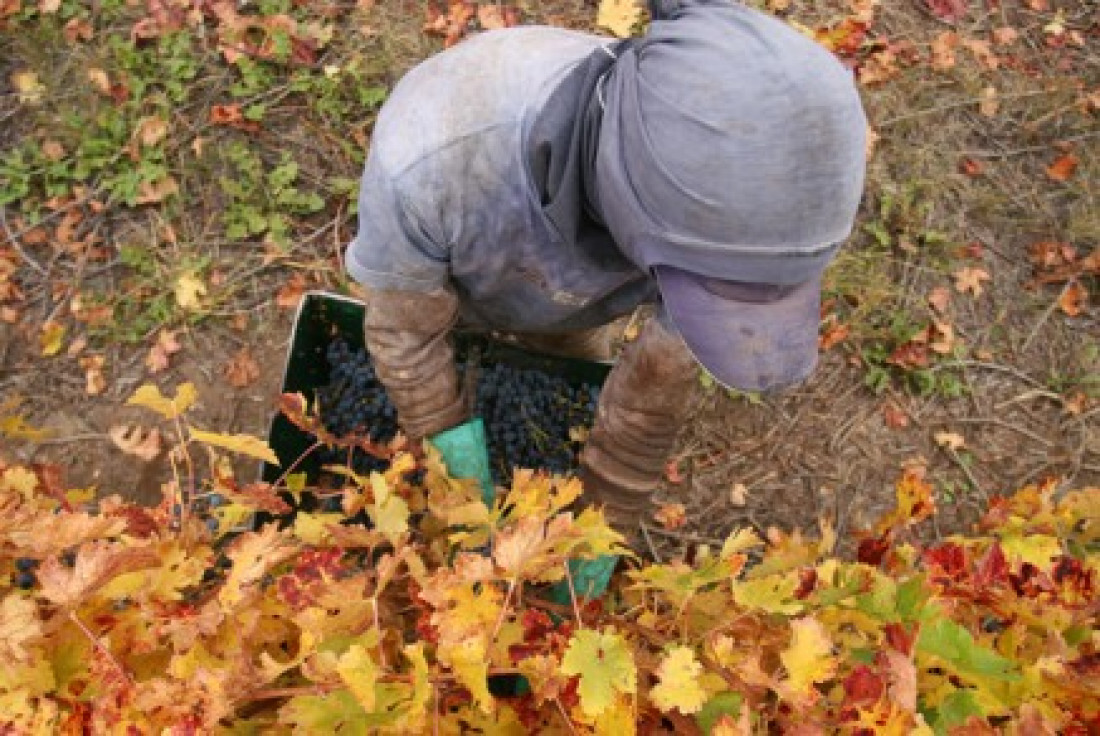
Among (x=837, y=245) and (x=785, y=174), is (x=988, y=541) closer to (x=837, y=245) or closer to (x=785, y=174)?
(x=837, y=245)

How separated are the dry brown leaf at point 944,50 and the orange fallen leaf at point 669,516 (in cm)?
236

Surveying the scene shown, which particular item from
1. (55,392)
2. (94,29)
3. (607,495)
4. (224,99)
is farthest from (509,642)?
(94,29)

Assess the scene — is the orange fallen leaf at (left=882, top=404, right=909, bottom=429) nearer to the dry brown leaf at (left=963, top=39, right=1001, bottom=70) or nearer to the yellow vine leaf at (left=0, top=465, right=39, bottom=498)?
the dry brown leaf at (left=963, top=39, right=1001, bottom=70)

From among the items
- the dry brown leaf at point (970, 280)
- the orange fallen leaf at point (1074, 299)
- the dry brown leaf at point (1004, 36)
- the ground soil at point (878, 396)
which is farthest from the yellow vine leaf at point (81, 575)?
the dry brown leaf at point (1004, 36)

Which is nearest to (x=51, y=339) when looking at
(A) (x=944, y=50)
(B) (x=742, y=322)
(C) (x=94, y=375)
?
(C) (x=94, y=375)

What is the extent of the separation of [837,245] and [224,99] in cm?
282

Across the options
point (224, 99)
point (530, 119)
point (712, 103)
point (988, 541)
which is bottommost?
point (988, 541)

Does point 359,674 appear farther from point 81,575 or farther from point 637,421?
point 637,421

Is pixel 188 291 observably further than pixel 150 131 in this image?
No

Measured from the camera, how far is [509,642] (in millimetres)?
1005

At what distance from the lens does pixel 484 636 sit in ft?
2.97

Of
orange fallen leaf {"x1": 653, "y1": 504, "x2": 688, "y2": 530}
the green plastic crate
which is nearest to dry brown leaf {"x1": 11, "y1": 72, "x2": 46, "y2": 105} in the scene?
the green plastic crate

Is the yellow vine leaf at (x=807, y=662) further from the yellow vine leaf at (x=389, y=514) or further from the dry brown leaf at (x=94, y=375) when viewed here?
the dry brown leaf at (x=94, y=375)

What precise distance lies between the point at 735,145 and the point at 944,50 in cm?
319
